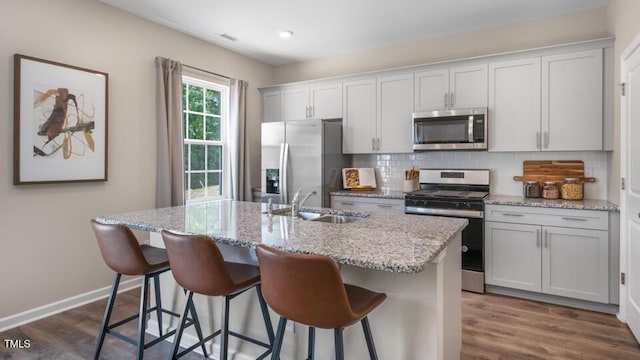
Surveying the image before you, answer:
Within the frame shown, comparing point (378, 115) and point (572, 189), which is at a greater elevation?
point (378, 115)

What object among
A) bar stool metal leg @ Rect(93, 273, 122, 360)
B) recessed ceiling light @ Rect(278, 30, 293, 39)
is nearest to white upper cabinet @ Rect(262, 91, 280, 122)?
recessed ceiling light @ Rect(278, 30, 293, 39)

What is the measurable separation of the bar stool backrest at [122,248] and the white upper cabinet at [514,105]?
329 cm

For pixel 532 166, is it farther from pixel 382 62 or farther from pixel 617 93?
pixel 382 62

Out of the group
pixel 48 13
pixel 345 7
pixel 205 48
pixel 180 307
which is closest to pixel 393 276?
pixel 180 307

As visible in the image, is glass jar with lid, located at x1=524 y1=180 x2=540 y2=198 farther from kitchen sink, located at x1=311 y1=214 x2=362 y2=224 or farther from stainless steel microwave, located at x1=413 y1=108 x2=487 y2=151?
kitchen sink, located at x1=311 y1=214 x2=362 y2=224

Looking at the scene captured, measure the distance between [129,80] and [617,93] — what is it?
4.35m

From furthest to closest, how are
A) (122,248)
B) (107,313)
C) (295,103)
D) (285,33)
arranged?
(295,103) < (285,33) < (107,313) < (122,248)

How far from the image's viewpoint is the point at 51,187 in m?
3.02

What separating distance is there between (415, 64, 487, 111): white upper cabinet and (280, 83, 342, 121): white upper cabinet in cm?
101

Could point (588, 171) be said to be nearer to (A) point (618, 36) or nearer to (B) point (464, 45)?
(A) point (618, 36)

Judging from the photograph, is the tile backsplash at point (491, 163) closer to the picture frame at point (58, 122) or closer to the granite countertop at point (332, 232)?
the granite countertop at point (332, 232)

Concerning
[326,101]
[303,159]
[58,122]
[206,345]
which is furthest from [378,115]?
[58,122]

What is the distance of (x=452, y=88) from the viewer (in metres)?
3.88

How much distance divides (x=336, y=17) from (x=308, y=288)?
3118 mm
